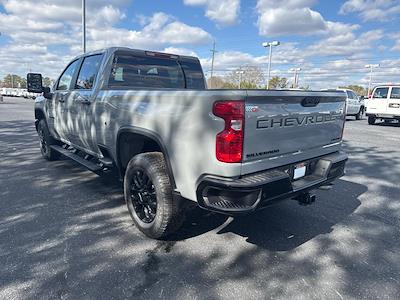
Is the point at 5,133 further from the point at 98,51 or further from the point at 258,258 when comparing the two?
the point at 258,258

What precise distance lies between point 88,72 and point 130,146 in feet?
5.54

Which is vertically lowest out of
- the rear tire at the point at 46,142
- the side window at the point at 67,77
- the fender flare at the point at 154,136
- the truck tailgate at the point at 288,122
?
the rear tire at the point at 46,142

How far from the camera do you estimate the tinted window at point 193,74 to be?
199 inches

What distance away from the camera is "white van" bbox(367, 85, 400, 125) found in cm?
1600

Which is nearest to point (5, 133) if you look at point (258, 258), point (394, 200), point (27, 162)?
point (27, 162)

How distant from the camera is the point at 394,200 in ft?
15.8

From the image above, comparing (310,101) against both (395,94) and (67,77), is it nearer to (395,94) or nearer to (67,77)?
(67,77)

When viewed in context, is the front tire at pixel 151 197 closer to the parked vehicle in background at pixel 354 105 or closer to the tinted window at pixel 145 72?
the tinted window at pixel 145 72

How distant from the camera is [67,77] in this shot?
18.2ft

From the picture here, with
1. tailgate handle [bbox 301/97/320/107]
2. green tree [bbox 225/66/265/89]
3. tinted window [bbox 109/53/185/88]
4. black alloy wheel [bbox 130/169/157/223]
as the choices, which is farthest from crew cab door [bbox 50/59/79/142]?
green tree [bbox 225/66/265/89]

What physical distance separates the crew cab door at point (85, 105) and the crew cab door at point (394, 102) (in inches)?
626

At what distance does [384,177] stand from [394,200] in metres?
1.36

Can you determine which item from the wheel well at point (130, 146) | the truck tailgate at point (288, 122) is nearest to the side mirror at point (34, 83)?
the wheel well at point (130, 146)

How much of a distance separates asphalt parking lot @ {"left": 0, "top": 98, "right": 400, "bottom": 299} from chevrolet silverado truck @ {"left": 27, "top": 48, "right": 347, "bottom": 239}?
0.42 m
